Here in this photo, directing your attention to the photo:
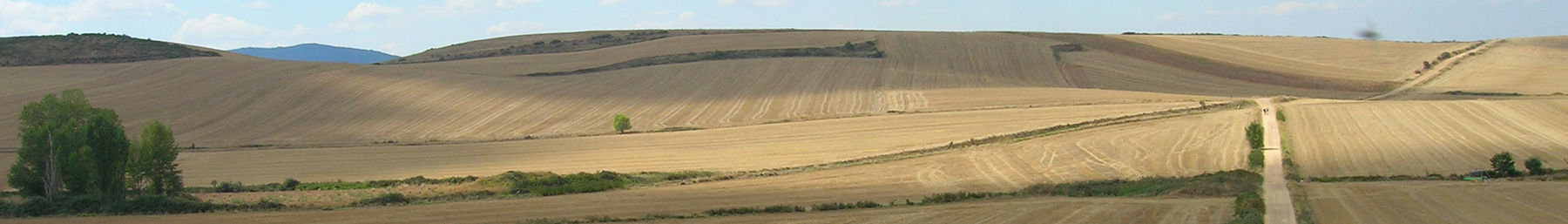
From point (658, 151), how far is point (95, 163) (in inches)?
836

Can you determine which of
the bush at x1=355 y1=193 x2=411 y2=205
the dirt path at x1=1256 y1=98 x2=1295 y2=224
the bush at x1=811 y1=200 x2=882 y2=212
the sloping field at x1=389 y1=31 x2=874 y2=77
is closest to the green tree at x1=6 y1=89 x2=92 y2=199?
the bush at x1=355 y1=193 x2=411 y2=205

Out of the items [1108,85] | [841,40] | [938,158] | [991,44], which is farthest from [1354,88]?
[938,158]

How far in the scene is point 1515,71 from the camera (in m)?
85.1


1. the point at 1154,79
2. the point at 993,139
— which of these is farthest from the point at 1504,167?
the point at 1154,79

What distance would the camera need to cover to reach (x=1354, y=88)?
80.9 meters

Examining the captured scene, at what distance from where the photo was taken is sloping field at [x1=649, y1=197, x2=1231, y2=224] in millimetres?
25062

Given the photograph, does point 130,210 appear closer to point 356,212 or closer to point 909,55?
point 356,212

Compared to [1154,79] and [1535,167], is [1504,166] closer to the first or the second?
[1535,167]

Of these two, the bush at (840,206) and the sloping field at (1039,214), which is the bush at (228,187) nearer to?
the sloping field at (1039,214)

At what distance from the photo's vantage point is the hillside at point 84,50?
8969 centimetres

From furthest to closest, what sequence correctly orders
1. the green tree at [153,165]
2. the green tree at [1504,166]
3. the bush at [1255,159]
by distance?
the bush at [1255,159] → the green tree at [153,165] → the green tree at [1504,166]

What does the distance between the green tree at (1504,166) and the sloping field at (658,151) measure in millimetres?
19801

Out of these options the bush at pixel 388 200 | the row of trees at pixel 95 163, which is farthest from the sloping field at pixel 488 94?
the bush at pixel 388 200

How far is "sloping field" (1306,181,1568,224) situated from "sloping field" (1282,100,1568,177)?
3951 millimetres
